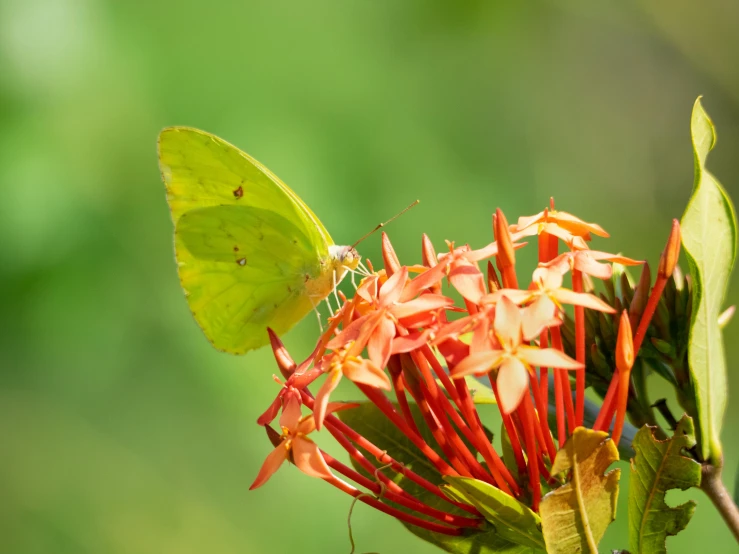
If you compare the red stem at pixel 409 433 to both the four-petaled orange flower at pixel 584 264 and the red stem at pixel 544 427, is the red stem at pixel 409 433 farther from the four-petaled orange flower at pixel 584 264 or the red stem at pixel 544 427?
the four-petaled orange flower at pixel 584 264

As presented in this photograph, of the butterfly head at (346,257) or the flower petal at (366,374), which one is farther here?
the butterfly head at (346,257)

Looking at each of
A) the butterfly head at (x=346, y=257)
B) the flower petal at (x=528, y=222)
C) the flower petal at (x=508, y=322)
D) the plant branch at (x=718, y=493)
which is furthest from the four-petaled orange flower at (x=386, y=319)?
the butterfly head at (x=346, y=257)

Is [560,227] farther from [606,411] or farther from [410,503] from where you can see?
[410,503]

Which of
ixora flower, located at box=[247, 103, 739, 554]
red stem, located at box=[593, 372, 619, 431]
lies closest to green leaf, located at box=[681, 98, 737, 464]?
ixora flower, located at box=[247, 103, 739, 554]

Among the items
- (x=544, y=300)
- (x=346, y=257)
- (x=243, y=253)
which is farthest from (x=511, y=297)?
(x=243, y=253)

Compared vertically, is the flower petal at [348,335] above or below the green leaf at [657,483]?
above

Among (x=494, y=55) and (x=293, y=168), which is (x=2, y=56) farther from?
(x=494, y=55)
